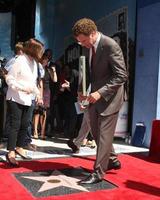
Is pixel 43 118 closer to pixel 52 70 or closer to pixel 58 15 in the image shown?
pixel 52 70

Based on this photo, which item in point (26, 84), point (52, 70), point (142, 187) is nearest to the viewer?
point (142, 187)

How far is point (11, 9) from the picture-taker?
1291cm

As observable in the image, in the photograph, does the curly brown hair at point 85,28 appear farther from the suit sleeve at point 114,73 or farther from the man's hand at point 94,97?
the man's hand at point 94,97

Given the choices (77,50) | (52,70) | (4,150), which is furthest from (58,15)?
(4,150)

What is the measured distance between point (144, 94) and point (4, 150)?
2.74 m

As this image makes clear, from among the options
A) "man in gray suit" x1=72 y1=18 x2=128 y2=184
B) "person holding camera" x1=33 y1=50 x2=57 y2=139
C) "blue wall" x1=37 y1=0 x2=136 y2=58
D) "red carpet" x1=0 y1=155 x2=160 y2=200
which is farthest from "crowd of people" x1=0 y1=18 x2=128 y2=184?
"blue wall" x1=37 y1=0 x2=136 y2=58

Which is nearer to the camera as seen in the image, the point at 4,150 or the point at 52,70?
the point at 4,150

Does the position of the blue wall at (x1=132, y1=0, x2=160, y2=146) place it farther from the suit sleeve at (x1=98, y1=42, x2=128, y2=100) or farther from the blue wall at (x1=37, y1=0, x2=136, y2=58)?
the suit sleeve at (x1=98, y1=42, x2=128, y2=100)

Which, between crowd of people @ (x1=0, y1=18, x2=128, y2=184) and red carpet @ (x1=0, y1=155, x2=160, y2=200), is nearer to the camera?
red carpet @ (x1=0, y1=155, x2=160, y2=200)

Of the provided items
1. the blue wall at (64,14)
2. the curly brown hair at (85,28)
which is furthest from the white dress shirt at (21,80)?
the blue wall at (64,14)

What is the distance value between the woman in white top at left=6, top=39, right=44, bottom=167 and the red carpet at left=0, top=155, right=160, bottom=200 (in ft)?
1.23

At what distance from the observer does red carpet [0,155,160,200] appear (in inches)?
148

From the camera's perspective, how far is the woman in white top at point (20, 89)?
482cm

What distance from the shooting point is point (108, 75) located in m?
4.21
